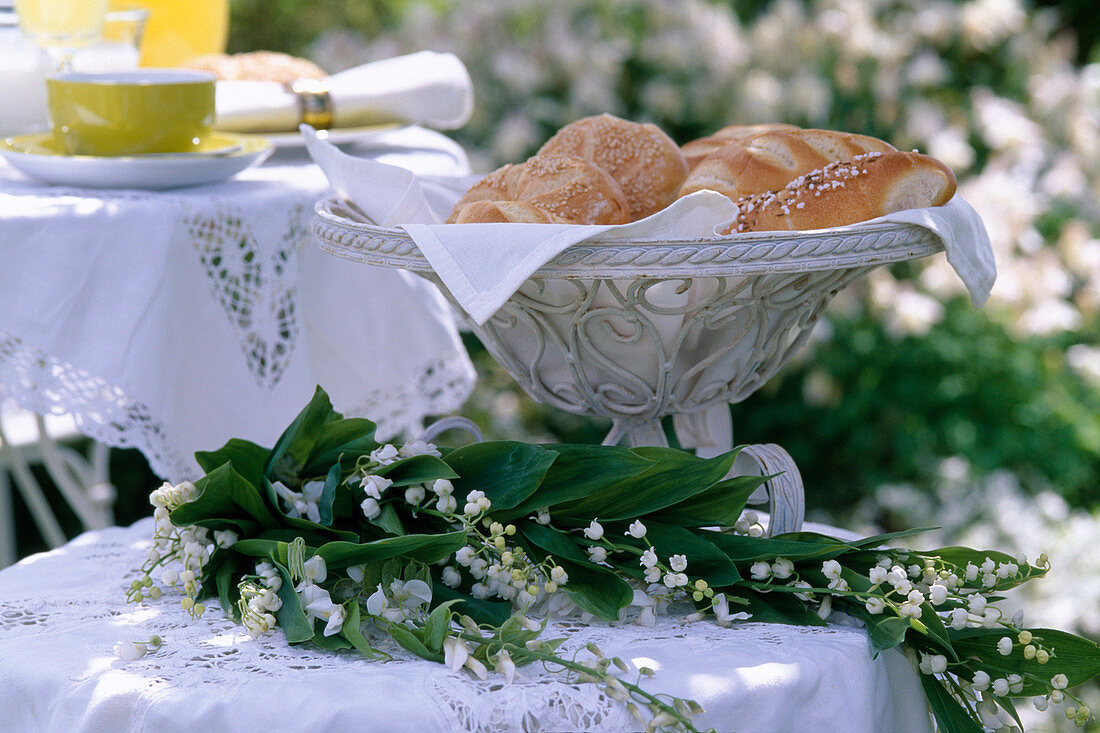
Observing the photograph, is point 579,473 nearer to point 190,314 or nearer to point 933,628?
point 933,628

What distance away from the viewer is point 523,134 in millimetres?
3072

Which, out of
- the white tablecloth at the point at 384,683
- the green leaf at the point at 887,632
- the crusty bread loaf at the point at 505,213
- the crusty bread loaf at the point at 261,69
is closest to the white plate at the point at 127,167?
the crusty bread loaf at the point at 261,69

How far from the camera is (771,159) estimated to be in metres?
1.18

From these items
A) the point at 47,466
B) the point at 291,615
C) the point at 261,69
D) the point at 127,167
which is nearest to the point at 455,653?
the point at 291,615

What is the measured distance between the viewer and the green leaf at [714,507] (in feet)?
3.11

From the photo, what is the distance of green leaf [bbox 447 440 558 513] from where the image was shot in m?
0.92

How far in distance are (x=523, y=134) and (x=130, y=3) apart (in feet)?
4.33

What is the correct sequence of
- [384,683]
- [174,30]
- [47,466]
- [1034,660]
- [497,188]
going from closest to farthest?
1. [384,683]
2. [1034,660]
3. [497,188]
4. [174,30]
5. [47,466]

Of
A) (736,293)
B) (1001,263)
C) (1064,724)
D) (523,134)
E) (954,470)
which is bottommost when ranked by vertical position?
(1064,724)

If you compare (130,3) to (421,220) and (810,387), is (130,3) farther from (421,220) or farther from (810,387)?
(810,387)

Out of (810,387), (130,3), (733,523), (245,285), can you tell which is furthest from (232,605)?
(810,387)

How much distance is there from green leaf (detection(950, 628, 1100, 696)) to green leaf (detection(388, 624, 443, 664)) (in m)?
0.42

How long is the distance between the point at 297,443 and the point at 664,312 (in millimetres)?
359

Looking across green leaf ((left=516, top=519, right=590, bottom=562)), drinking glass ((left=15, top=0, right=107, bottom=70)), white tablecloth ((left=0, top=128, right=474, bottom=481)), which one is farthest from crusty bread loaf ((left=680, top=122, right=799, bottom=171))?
drinking glass ((left=15, top=0, right=107, bottom=70))
